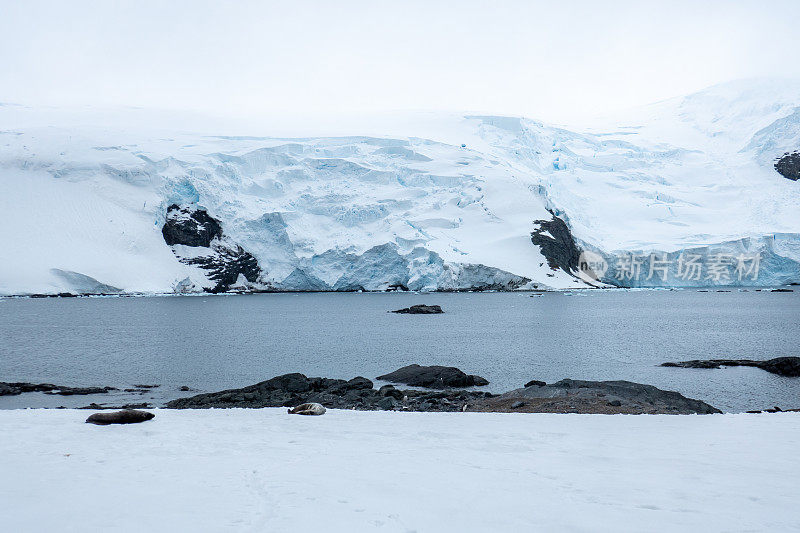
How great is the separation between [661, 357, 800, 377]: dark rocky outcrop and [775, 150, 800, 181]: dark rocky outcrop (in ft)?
270

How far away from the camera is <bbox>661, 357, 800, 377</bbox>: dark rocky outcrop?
74.6ft

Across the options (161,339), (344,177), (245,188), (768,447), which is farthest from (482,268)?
(768,447)

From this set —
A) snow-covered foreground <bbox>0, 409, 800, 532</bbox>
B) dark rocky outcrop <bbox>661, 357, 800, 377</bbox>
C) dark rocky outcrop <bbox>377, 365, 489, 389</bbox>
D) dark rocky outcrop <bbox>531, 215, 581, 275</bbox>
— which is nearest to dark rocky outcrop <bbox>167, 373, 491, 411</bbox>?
dark rocky outcrop <bbox>377, 365, 489, 389</bbox>

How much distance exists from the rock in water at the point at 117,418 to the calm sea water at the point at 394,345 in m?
9.63

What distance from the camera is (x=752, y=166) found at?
100188 mm

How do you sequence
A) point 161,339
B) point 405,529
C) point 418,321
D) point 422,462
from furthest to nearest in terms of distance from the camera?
point 418,321 < point 161,339 < point 422,462 < point 405,529

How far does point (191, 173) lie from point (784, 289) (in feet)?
262

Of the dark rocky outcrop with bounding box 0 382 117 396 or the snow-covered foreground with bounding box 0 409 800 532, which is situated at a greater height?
the snow-covered foreground with bounding box 0 409 800 532

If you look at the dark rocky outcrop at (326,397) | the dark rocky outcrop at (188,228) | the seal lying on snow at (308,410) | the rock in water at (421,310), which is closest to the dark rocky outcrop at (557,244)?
the rock in water at (421,310)

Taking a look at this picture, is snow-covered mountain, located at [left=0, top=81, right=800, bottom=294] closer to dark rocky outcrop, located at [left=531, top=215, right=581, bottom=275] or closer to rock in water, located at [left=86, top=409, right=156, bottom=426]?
dark rocky outcrop, located at [left=531, top=215, right=581, bottom=275]

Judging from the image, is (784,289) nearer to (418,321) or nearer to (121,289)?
(418,321)

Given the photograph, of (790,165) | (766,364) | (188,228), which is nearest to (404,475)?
(766,364)

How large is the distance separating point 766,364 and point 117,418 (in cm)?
2379
